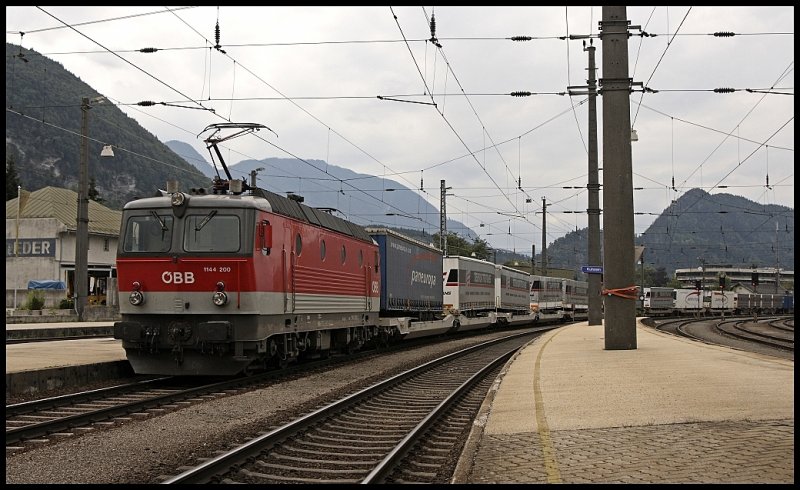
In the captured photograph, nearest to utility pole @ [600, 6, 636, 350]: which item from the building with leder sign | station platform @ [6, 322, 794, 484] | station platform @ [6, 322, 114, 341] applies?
station platform @ [6, 322, 794, 484]

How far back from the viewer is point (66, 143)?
496 ft

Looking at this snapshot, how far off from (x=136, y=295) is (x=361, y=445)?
7041mm

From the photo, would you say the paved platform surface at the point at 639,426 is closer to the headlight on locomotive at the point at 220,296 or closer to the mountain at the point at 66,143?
the headlight on locomotive at the point at 220,296

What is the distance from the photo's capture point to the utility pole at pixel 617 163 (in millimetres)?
19016

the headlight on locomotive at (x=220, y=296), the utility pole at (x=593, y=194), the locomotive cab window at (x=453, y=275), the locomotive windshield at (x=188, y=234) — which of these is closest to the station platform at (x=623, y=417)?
the locomotive windshield at (x=188, y=234)

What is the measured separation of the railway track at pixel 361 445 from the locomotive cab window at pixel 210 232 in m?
3.70

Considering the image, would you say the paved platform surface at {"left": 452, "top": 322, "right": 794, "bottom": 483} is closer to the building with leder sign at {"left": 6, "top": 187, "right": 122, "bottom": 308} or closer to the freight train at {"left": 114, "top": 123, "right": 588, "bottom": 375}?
the freight train at {"left": 114, "top": 123, "right": 588, "bottom": 375}

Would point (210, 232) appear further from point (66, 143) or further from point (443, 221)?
point (66, 143)

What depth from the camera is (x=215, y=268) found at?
1484cm

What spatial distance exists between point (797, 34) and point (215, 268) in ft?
35.9

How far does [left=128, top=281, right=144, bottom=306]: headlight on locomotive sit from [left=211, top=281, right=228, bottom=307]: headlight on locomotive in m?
1.33

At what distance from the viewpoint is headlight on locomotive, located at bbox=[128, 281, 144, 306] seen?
14961mm

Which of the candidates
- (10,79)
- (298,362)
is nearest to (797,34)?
(298,362)

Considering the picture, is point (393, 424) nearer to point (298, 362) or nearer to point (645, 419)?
point (645, 419)
